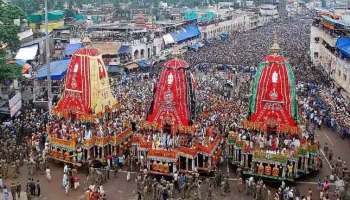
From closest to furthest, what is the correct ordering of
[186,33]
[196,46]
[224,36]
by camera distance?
[196,46]
[186,33]
[224,36]

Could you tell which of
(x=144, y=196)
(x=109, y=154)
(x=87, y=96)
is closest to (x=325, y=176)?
(x=144, y=196)

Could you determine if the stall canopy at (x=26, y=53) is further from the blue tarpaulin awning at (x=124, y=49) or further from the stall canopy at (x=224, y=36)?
the stall canopy at (x=224, y=36)

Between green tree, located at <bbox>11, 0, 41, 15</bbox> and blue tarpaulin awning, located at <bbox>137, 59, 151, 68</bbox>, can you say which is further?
green tree, located at <bbox>11, 0, 41, 15</bbox>

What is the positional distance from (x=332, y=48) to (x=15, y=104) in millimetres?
26984

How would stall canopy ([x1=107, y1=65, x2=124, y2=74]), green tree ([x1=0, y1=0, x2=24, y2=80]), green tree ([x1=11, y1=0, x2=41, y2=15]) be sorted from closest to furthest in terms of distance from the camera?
green tree ([x1=0, y1=0, x2=24, y2=80])
stall canopy ([x1=107, y1=65, x2=124, y2=74])
green tree ([x1=11, y1=0, x2=41, y2=15])

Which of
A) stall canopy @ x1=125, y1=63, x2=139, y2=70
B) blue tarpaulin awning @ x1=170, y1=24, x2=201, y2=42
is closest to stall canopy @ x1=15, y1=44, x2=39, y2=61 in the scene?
stall canopy @ x1=125, y1=63, x2=139, y2=70

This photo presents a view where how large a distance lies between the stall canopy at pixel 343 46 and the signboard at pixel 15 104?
920 inches

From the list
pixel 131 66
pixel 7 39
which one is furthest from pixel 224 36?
pixel 7 39

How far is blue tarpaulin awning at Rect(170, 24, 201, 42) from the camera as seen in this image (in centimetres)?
6396

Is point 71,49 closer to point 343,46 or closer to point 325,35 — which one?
point 325,35

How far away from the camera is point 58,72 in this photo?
39156 mm

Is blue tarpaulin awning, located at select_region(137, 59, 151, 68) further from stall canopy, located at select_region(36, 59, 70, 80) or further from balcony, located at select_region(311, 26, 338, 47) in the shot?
balcony, located at select_region(311, 26, 338, 47)

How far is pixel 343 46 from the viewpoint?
131ft

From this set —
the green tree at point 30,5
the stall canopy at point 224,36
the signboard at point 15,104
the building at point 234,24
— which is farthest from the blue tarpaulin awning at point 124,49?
the stall canopy at point 224,36
